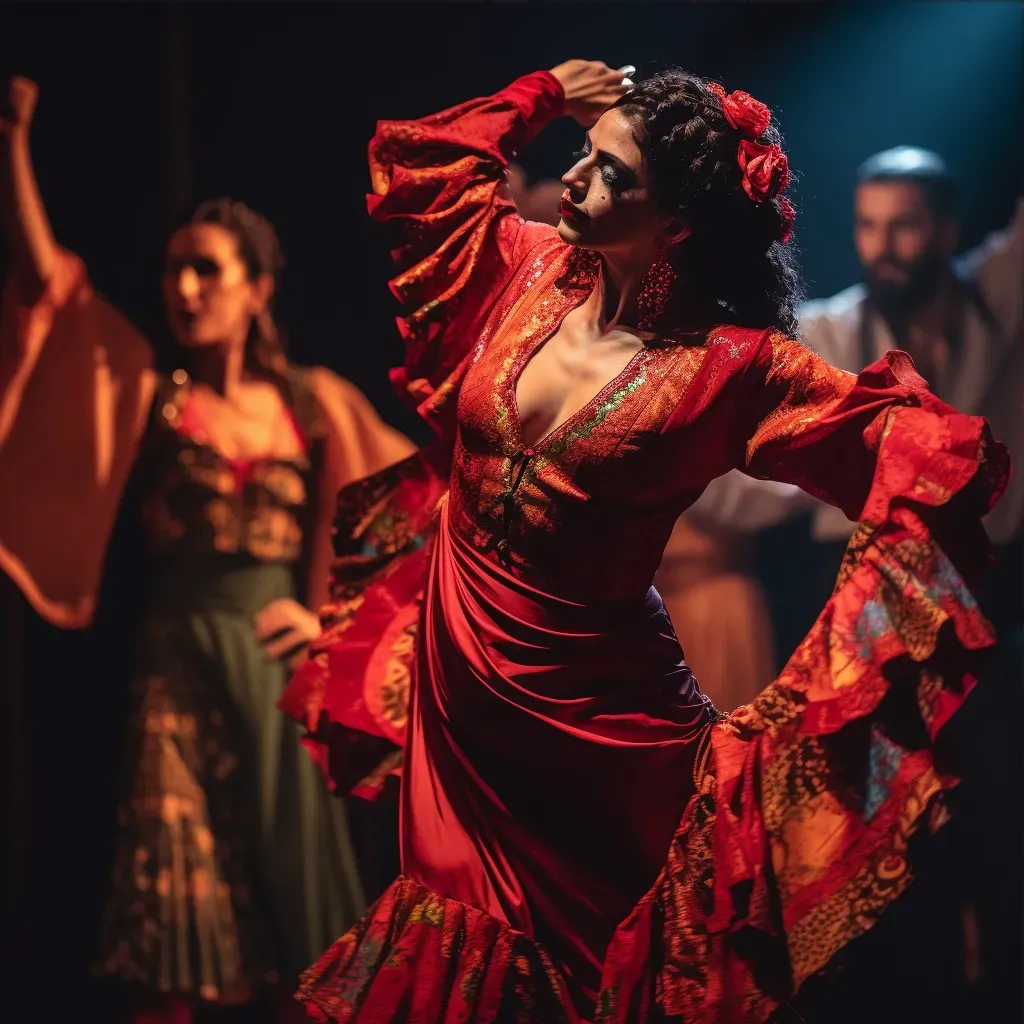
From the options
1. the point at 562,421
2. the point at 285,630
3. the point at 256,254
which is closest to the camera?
the point at 562,421

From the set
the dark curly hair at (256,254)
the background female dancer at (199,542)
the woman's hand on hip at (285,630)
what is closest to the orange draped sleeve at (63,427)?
the background female dancer at (199,542)

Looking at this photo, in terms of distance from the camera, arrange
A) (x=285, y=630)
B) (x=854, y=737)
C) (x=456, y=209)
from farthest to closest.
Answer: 1. (x=285, y=630)
2. (x=456, y=209)
3. (x=854, y=737)

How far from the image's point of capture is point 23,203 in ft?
11.3

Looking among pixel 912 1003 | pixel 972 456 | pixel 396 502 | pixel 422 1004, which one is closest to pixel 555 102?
pixel 396 502

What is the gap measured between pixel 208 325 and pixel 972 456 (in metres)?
1.96

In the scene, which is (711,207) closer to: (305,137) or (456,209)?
(456,209)

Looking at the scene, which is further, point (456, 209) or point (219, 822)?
point (219, 822)

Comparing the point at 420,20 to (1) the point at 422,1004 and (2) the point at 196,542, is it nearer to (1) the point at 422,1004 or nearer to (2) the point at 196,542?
(2) the point at 196,542

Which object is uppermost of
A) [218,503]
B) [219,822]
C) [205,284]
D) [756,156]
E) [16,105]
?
[16,105]

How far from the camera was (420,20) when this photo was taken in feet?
11.3

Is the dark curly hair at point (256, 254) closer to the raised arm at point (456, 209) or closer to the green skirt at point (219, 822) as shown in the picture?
the green skirt at point (219, 822)

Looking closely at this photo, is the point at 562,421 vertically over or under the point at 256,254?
under

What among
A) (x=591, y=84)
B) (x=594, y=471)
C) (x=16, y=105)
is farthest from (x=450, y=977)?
(x=16, y=105)

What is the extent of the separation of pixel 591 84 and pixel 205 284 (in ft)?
4.45
